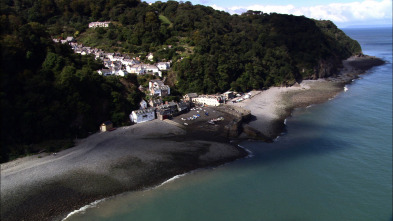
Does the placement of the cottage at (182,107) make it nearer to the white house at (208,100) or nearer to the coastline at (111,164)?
the white house at (208,100)

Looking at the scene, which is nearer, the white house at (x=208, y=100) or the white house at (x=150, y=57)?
the white house at (x=208, y=100)

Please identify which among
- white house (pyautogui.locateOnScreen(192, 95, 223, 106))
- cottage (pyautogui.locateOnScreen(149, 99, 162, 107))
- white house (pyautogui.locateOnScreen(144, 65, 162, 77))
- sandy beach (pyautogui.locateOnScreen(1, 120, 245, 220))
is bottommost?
sandy beach (pyautogui.locateOnScreen(1, 120, 245, 220))

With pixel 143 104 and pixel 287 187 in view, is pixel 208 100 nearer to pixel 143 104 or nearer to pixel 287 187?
pixel 143 104


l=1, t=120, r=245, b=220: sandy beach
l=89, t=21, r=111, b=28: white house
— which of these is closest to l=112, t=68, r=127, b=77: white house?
l=1, t=120, r=245, b=220: sandy beach

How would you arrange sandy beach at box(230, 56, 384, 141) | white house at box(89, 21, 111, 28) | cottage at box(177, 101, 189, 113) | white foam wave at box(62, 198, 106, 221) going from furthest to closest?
white house at box(89, 21, 111, 28) < cottage at box(177, 101, 189, 113) < sandy beach at box(230, 56, 384, 141) < white foam wave at box(62, 198, 106, 221)

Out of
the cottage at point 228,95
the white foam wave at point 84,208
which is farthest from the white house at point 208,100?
the white foam wave at point 84,208

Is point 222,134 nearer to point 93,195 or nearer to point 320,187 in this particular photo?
point 320,187

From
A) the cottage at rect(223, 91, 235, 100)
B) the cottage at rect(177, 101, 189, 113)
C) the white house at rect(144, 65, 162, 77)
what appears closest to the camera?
the cottage at rect(177, 101, 189, 113)

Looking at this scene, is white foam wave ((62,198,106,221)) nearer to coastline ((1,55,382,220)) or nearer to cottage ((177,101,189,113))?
coastline ((1,55,382,220))
